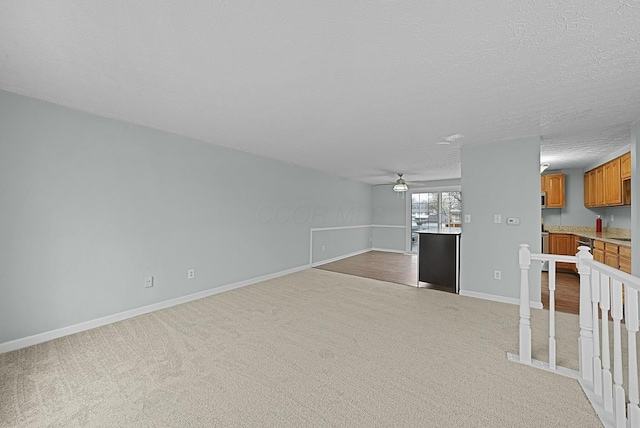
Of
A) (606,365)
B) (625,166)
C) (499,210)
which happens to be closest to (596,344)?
(606,365)

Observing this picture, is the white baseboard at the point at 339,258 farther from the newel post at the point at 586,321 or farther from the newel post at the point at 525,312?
the newel post at the point at 586,321

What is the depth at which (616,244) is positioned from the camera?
380 centimetres

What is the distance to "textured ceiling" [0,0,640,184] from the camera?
1.47 m

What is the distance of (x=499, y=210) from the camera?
393cm

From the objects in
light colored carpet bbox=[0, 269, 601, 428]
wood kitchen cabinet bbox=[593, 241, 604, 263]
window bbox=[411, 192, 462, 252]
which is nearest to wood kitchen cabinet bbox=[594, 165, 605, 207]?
wood kitchen cabinet bbox=[593, 241, 604, 263]

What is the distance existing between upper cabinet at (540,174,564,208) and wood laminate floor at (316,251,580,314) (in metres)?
1.47

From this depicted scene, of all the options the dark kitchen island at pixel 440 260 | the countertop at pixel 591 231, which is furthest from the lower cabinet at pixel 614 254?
the dark kitchen island at pixel 440 260

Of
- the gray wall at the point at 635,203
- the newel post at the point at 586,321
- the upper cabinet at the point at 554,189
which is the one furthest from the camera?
the upper cabinet at the point at 554,189

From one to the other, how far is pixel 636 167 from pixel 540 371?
2542 mm

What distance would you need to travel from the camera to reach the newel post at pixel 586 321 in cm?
199

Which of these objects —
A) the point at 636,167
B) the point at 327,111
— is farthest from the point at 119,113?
the point at 636,167

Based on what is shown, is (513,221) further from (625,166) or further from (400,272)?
(400,272)

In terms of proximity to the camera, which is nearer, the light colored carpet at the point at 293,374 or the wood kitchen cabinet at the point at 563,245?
the light colored carpet at the point at 293,374

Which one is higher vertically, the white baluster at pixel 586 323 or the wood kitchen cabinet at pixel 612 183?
the wood kitchen cabinet at pixel 612 183
